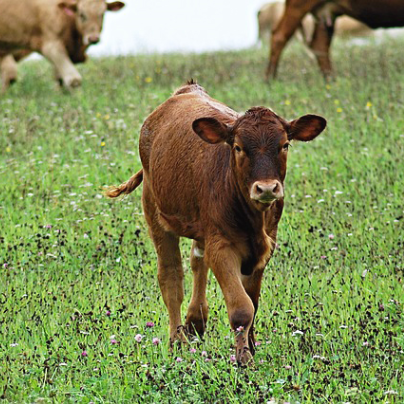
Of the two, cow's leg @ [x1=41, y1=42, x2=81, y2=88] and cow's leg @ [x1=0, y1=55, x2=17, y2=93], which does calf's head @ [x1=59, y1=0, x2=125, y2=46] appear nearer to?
cow's leg @ [x1=41, y1=42, x2=81, y2=88]

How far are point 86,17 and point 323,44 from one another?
3.82 meters

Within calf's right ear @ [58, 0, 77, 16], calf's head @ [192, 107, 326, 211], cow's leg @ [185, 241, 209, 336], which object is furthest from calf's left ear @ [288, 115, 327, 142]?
calf's right ear @ [58, 0, 77, 16]

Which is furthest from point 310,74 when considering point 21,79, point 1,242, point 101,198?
point 1,242

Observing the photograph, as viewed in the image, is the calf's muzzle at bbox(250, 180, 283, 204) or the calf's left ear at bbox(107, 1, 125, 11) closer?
the calf's muzzle at bbox(250, 180, 283, 204)

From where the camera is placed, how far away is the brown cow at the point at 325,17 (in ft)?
51.0

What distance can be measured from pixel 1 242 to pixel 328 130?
15.1 ft

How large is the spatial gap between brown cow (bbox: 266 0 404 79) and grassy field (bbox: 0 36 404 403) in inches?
40.5

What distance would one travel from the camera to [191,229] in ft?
20.6

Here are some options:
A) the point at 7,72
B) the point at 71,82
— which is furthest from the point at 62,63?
the point at 7,72

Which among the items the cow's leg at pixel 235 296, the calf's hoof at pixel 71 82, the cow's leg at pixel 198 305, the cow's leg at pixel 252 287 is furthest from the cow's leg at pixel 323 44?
the cow's leg at pixel 235 296

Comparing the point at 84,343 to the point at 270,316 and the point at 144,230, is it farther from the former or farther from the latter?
the point at 144,230

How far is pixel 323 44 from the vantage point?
51.7 ft

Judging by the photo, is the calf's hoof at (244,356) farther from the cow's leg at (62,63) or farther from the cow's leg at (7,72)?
the cow's leg at (7,72)

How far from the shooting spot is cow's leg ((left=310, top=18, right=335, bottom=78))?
15.6 metres
